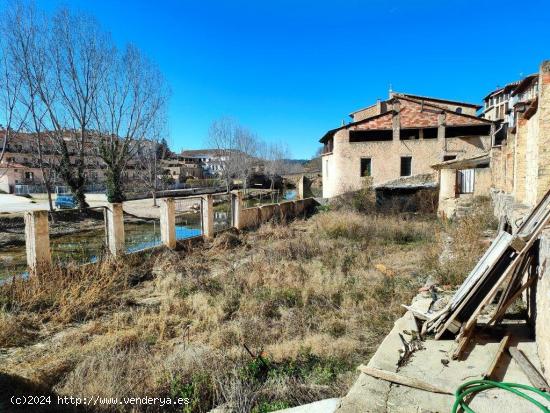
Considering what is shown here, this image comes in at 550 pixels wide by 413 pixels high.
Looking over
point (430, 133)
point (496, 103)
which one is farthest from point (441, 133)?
point (496, 103)

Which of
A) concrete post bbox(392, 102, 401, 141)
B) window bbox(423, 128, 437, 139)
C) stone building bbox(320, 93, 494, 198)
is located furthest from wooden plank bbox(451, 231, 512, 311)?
window bbox(423, 128, 437, 139)

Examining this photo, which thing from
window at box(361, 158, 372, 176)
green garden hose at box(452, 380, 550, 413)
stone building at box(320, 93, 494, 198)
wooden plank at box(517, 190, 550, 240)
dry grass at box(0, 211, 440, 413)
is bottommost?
dry grass at box(0, 211, 440, 413)

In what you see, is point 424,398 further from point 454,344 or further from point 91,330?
point 91,330

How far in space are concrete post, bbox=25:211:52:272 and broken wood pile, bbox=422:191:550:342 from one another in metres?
7.47

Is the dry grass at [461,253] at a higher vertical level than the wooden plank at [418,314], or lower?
higher

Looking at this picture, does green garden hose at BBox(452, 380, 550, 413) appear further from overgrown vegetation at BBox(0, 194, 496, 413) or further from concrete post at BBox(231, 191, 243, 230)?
concrete post at BBox(231, 191, 243, 230)

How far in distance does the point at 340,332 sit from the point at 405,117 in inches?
919

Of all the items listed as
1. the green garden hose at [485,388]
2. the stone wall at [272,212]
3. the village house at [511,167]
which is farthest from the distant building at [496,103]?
the green garden hose at [485,388]

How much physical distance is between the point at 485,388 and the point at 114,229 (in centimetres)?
848

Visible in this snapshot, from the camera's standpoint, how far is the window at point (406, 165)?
2491 centimetres

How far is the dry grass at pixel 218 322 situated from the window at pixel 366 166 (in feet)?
52.9

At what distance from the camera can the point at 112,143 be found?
2088 centimetres

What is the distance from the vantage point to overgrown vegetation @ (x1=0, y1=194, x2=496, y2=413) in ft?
11.5

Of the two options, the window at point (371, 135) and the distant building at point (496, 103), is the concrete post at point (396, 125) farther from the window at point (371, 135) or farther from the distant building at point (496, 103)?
the distant building at point (496, 103)
